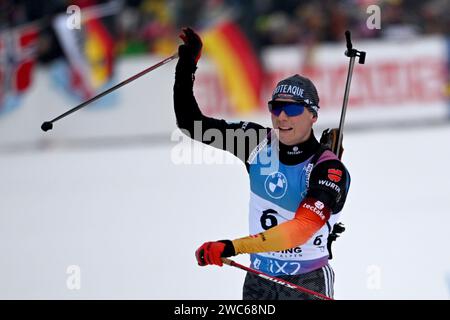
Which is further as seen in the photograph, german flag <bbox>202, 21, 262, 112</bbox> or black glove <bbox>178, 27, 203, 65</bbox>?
german flag <bbox>202, 21, 262, 112</bbox>

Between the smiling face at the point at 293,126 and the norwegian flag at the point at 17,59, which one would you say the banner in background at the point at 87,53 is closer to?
the norwegian flag at the point at 17,59

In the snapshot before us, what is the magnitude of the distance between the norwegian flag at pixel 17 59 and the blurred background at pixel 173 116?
0.07ft

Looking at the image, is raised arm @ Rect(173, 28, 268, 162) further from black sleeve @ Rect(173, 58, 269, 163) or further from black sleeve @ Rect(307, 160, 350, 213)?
black sleeve @ Rect(307, 160, 350, 213)

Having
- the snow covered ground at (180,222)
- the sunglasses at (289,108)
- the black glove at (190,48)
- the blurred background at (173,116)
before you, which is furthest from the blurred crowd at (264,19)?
the sunglasses at (289,108)

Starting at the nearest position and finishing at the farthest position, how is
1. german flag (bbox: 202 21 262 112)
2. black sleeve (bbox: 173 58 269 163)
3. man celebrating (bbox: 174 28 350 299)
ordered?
man celebrating (bbox: 174 28 350 299)
black sleeve (bbox: 173 58 269 163)
german flag (bbox: 202 21 262 112)

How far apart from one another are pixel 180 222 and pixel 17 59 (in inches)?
268

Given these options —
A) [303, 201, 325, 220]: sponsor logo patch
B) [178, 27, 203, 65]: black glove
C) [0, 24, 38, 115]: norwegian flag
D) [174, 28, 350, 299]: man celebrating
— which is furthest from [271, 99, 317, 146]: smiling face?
[0, 24, 38, 115]: norwegian flag

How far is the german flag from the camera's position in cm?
1251

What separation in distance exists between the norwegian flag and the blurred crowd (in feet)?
0.67

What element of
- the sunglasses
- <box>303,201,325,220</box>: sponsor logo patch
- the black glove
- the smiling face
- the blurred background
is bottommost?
<box>303,201,325,220</box>: sponsor logo patch

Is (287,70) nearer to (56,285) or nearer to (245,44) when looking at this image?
(245,44)

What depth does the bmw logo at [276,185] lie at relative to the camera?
3742mm

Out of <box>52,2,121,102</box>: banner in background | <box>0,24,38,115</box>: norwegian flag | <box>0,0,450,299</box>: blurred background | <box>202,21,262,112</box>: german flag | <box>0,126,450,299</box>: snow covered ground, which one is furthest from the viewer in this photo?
<box>0,24,38,115</box>: norwegian flag
